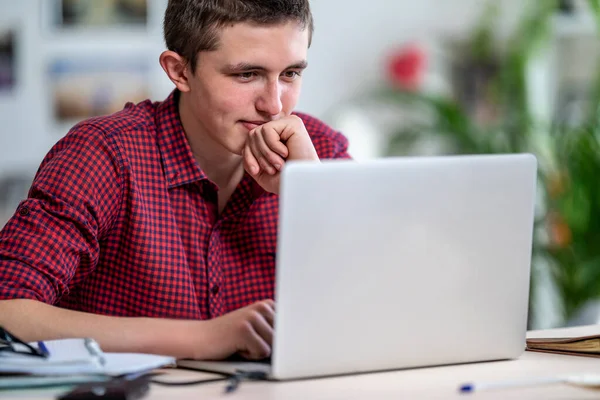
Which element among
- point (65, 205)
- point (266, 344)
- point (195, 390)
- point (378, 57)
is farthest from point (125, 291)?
point (378, 57)

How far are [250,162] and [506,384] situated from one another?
588 millimetres

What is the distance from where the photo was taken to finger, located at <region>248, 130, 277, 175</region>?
4.70 feet

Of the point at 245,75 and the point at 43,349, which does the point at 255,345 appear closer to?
the point at 43,349

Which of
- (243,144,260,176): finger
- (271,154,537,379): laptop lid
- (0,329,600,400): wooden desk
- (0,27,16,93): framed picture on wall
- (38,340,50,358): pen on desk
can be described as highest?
(0,27,16,93): framed picture on wall

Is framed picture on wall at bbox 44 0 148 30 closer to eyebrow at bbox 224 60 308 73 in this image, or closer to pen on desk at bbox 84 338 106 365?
eyebrow at bbox 224 60 308 73

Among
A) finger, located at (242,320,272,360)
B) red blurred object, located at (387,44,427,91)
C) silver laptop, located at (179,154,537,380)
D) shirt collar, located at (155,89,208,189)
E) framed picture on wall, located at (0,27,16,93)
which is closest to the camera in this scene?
silver laptop, located at (179,154,537,380)

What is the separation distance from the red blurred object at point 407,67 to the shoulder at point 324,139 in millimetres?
1790

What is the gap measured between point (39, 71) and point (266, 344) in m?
2.16

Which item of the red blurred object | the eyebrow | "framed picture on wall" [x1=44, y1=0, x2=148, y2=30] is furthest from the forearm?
the red blurred object

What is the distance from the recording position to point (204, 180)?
5.10ft

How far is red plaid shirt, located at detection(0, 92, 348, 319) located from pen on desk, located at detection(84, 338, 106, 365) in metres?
0.23

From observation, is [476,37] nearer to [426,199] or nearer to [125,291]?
[125,291]

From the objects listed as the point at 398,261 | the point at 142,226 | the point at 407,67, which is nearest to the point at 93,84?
the point at 407,67

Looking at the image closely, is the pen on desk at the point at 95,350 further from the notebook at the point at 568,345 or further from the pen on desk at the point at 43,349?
the notebook at the point at 568,345
